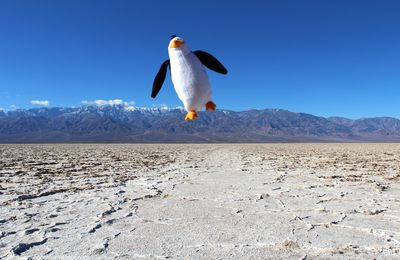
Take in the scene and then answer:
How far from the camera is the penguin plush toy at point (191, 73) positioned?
149 centimetres

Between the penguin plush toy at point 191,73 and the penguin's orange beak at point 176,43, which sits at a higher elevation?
the penguin's orange beak at point 176,43

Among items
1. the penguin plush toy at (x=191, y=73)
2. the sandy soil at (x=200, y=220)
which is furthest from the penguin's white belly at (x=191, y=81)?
the sandy soil at (x=200, y=220)

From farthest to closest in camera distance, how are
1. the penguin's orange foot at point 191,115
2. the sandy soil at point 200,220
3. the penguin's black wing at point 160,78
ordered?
the sandy soil at point 200,220 < the penguin's black wing at point 160,78 < the penguin's orange foot at point 191,115

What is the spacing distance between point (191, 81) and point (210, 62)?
124 mm

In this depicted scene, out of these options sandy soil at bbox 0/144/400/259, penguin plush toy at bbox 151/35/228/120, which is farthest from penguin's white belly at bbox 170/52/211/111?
sandy soil at bbox 0/144/400/259

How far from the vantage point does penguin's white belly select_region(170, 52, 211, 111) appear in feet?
4.88

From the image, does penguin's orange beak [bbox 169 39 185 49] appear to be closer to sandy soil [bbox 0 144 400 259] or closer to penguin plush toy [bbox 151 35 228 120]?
penguin plush toy [bbox 151 35 228 120]

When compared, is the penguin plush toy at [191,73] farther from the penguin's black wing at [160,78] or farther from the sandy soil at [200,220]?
the sandy soil at [200,220]

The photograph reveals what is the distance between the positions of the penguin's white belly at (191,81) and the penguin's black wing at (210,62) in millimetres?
28

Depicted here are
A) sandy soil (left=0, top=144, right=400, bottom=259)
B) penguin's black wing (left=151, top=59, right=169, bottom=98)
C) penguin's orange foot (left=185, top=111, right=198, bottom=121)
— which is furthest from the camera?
sandy soil (left=0, top=144, right=400, bottom=259)

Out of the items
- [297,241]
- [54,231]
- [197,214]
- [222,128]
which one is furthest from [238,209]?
[222,128]

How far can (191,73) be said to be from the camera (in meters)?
1.49

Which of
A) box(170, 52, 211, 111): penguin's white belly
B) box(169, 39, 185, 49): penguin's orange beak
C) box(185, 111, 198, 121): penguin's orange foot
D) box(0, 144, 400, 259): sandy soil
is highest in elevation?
box(169, 39, 185, 49): penguin's orange beak

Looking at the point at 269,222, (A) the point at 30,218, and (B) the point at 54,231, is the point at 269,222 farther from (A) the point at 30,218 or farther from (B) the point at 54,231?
(A) the point at 30,218
